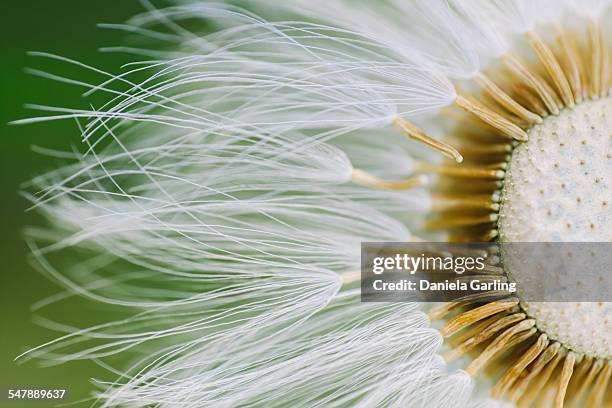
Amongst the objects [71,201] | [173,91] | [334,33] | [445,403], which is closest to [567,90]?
[334,33]

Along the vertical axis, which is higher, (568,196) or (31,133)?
(31,133)

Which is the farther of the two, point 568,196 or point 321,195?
point 321,195

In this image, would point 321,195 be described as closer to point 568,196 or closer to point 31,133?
point 568,196

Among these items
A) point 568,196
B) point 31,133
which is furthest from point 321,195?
point 31,133

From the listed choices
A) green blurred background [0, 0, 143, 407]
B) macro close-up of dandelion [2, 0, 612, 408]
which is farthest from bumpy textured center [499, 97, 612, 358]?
green blurred background [0, 0, 143, 407]

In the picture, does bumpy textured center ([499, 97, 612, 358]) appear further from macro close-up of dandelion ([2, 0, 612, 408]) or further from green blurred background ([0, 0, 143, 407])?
green blurred background ([0, 0, 143, 407])

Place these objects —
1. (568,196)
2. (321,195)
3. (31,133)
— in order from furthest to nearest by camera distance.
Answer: (31,133), (321,195), (568,196)

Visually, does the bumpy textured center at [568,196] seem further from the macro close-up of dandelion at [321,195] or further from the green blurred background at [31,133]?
the green blurred background at [31,133]
